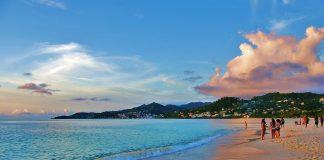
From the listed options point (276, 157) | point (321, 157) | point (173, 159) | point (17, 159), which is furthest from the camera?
point (17, 159)

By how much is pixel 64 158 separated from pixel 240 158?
59.0ft

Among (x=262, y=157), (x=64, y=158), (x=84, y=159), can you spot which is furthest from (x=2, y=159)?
(x=262, y=157)

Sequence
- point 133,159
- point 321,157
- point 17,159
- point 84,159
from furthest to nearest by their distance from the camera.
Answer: point 17,159 < point 84,159 < point 133,159 < point 321,157

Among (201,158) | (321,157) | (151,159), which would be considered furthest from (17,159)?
(321,157)

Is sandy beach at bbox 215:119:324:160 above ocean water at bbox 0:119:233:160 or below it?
above

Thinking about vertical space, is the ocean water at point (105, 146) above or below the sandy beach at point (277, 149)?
below

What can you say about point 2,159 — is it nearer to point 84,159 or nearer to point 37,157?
point 37,157

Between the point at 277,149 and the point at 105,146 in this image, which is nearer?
the point at 277,149

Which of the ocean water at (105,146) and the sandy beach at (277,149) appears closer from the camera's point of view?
the sandy beach at (277,149)

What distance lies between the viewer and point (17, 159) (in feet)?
122

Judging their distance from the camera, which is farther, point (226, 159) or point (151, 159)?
point (151, 159)

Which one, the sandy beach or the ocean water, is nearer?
the sandy beach

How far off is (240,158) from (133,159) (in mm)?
9641

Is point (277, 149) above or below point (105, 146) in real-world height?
above
